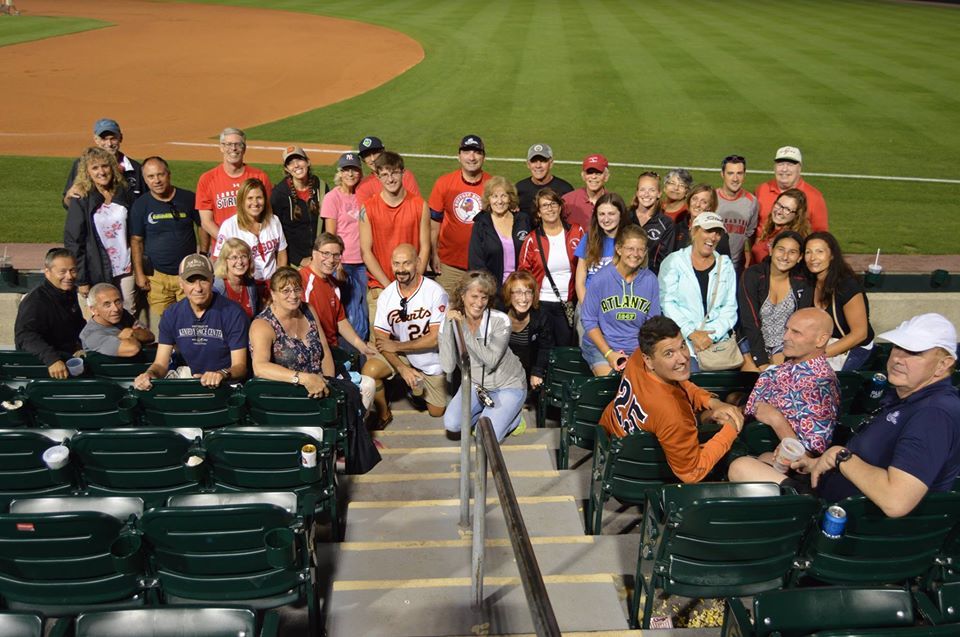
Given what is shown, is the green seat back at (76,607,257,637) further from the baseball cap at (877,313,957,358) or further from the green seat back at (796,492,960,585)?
the baseball cap at (877,313,957,358)

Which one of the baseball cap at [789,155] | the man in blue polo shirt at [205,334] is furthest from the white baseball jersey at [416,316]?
the baseball cap at [789,155]

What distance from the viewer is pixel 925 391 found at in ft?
12.4

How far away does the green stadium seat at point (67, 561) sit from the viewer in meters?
A: 3.47

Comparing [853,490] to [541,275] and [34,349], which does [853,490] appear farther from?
[34,349]

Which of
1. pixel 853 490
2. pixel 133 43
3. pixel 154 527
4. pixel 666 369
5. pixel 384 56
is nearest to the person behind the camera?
pixel 154 527

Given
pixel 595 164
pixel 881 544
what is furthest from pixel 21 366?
pixel 881 544

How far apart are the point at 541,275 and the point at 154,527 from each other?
435 centimetres

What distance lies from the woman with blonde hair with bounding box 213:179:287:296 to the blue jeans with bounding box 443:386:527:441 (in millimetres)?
2411

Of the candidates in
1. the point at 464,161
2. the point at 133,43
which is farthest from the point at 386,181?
the point at 133,43

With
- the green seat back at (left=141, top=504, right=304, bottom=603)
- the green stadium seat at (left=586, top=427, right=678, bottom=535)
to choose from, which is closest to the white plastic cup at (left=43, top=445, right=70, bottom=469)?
the green seat back at (left=141, top=504, right=304, bottom=603)

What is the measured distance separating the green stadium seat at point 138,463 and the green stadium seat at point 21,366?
6.56 feet

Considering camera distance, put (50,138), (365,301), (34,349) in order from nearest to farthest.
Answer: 1. (34,349)
2. (365,301)
3. (50,138)

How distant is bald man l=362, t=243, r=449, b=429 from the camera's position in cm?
653

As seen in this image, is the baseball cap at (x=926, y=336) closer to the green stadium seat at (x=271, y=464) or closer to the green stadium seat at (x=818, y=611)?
the green stadium seat at (x=818, y=611)
